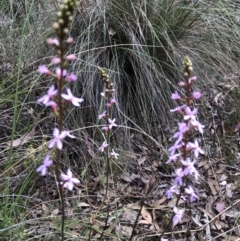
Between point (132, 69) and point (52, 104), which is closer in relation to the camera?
point (52, 104)

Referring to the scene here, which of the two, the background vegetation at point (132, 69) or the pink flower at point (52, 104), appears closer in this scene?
the pink flower at point (52, 104)

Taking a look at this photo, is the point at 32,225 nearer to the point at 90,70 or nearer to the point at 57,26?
the point at 90,70

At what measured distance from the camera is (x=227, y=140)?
3445mm

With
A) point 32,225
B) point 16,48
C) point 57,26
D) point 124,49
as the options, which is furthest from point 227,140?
point 57,26

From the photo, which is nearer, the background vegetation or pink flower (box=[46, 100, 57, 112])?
pink flower (box=[46, 100, 57, 112])

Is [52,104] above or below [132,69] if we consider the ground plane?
above

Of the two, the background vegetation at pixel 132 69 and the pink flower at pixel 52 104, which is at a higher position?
the pink flower at pixel 52 104

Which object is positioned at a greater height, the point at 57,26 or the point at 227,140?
the point at 57,26

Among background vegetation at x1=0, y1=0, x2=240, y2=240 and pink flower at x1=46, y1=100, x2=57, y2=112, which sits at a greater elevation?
pink flower at x1=46, y1=100, x2=57, y2=112

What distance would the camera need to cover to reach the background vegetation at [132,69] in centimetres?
316

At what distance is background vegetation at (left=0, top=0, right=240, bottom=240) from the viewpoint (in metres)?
3.16

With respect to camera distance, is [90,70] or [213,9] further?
[213,9]

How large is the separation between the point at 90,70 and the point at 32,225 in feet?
4.37

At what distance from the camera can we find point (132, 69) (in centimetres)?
356
